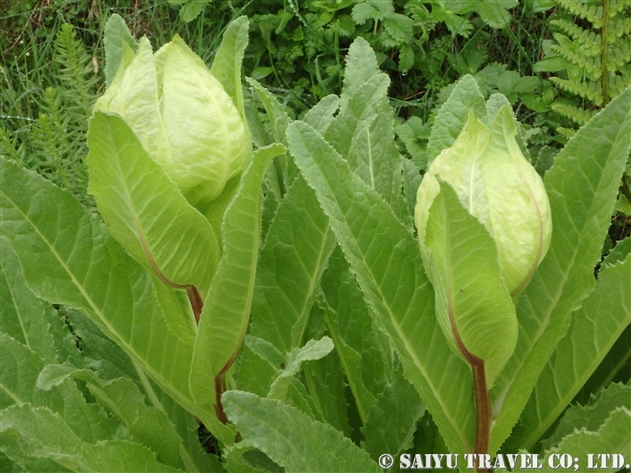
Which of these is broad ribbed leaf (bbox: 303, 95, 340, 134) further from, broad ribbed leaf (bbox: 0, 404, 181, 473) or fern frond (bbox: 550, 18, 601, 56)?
fern frond (bbox: 550, 18, 601, 56)

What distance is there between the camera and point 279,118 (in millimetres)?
1128

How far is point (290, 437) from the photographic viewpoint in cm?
85

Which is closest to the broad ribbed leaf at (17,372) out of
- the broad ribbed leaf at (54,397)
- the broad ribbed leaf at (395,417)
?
the broad ribbed leaf at (54,397)

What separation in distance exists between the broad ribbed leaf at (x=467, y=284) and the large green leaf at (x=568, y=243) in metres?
0.07

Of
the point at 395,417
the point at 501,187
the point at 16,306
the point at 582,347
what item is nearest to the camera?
the point at 501,187

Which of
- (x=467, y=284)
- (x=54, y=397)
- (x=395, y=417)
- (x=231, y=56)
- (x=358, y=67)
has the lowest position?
(x=395, y=417)

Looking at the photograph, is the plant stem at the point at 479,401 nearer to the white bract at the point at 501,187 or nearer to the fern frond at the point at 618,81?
the white bract at the point at 501,187

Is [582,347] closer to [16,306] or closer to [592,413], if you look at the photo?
[592,413]

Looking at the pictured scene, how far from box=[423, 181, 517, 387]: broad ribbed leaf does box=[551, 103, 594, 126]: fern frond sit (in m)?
1.40

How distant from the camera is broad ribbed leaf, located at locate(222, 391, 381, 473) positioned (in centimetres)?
82

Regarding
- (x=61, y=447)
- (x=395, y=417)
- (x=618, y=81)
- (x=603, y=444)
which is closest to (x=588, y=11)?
(x=618, y=81)

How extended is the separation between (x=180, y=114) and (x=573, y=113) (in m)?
1.57

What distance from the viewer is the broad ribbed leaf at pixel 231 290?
824 mm

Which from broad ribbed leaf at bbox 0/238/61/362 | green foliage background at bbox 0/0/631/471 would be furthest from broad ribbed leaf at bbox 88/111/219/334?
broad ribbed leaf at bbox 0/238/61/362
